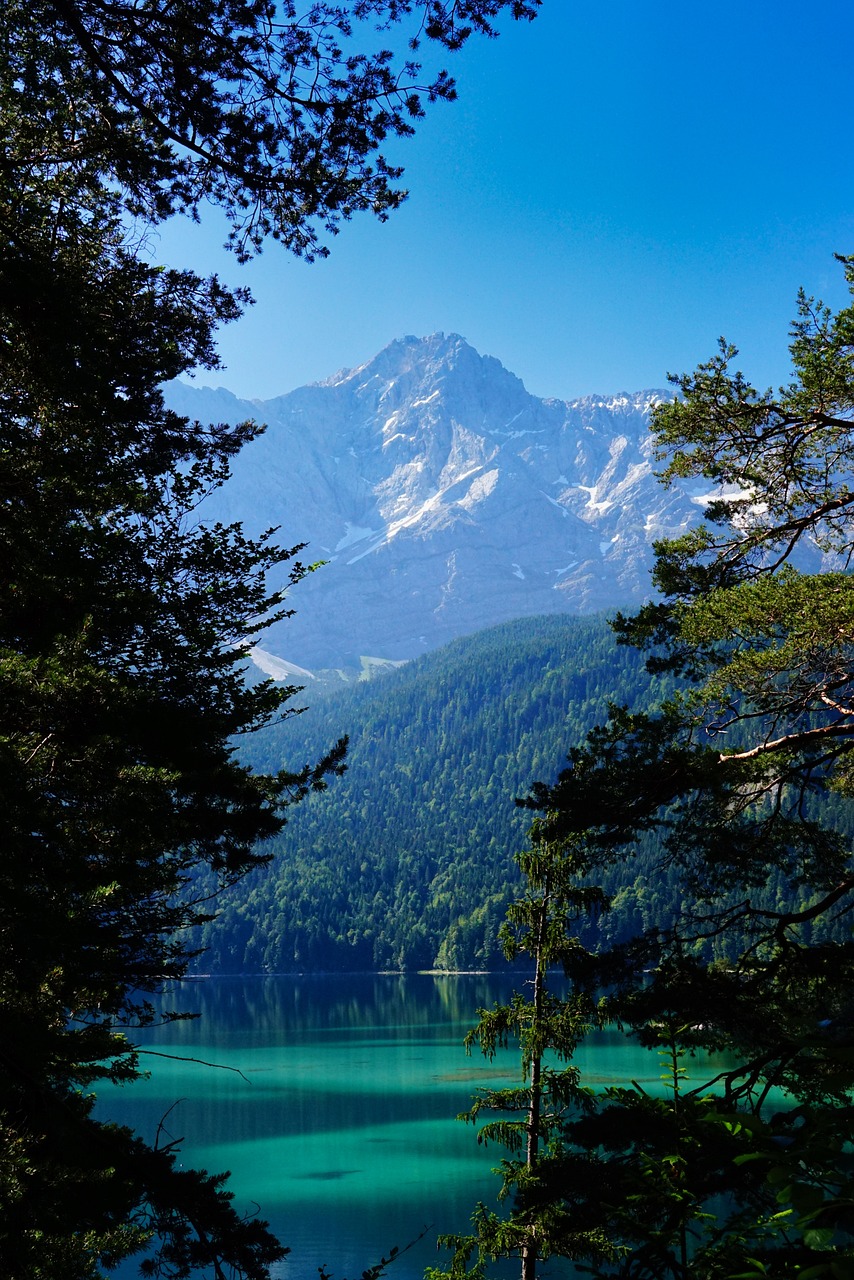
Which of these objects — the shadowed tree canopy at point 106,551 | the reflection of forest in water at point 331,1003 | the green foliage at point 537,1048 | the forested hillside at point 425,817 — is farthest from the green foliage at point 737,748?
the forested hillside at point 425,817

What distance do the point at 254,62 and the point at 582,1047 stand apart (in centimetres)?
5652

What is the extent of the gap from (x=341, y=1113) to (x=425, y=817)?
108616 millimetres

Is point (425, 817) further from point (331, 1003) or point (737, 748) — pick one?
point (737, 748)

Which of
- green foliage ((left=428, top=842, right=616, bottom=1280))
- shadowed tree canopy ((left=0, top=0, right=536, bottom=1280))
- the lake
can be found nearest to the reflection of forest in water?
the lake

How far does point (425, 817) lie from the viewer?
489 ft

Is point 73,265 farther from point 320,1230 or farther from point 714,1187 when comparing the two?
point 320,1230

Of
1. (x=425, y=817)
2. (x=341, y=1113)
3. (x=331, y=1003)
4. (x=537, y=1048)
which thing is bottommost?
(x=331, y=1003)

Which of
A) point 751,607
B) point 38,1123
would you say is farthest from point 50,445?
point 751,607

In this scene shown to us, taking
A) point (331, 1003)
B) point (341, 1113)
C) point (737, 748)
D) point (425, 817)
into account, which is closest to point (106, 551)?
point (737, 748)

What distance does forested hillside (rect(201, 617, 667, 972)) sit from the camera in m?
112

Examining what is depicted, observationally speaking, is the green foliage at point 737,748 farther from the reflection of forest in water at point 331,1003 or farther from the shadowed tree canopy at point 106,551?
the reflection of forest in water at point 331,1003

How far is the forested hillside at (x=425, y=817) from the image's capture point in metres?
112

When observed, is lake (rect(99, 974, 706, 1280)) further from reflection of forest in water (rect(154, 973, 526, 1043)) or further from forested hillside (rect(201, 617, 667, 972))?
forested hillside (rect(201, 617, 667, 972))

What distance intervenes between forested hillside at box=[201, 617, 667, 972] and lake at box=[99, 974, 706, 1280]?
12941 mm
